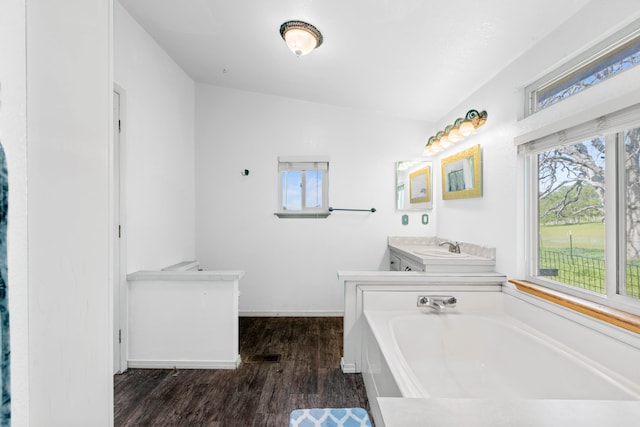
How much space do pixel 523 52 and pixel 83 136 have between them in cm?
231

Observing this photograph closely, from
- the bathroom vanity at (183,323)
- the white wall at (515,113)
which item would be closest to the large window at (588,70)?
the white wall at (515,113)

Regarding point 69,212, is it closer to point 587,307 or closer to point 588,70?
point 587,307

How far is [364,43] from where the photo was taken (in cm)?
202

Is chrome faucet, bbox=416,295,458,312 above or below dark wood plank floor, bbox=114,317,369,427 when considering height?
above

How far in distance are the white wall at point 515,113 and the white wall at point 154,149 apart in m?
2.69

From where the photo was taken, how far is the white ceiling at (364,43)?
5.29 feet

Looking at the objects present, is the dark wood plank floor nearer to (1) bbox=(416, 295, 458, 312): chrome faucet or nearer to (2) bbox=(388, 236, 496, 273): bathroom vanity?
(1) bbox=(416, 295, 458, 312): chrome faucet

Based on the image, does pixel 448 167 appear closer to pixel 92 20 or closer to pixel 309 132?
pixel 309 132

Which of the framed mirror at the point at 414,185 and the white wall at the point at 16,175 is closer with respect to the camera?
the white wall at the point at 16,175

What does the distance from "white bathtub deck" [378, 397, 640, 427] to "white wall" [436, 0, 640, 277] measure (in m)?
1.19

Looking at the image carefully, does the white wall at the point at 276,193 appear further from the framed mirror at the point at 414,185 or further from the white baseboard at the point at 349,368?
the white baseboard at the point at 349,368

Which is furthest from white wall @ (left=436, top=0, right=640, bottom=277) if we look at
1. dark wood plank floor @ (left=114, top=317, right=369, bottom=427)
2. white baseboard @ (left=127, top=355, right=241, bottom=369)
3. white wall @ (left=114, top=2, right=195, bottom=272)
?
white wall @ (left=114, top=2, right=195, bottom=272)

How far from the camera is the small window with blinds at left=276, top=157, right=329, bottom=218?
3301mm

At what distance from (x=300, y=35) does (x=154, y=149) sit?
156 cm
